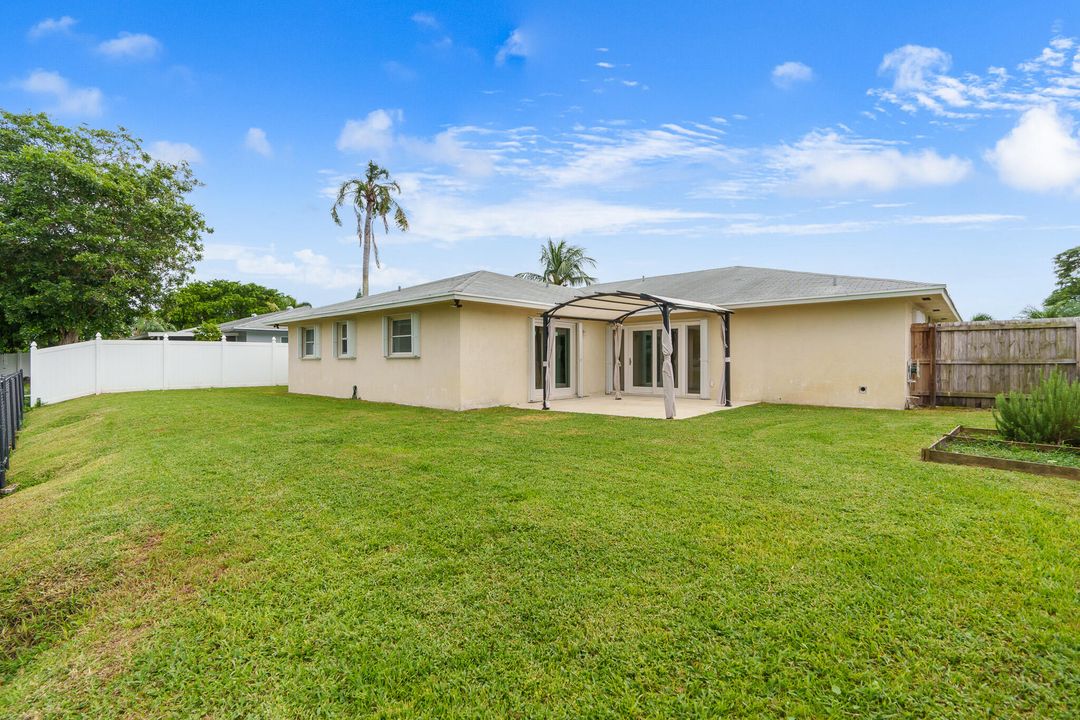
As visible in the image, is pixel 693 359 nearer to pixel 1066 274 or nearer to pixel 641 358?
pixel 641 358

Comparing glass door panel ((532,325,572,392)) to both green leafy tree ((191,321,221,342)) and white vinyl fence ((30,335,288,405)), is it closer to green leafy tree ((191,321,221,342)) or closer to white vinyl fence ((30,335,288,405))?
white vinyl fence ((30,335,288,405))

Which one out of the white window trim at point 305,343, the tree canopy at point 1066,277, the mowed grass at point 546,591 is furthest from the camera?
the tree canopy at point 1066,277

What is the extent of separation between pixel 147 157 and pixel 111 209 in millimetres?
3364

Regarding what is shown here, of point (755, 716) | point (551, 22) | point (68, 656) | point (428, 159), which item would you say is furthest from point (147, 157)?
point (755, 716)

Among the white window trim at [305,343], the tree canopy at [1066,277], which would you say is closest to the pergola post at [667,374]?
the white window trim at [305,343]

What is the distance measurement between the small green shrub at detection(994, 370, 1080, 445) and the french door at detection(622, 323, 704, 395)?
6508 millimetres

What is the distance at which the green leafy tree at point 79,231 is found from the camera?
1734 cm

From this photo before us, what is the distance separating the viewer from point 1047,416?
5562 millimetres

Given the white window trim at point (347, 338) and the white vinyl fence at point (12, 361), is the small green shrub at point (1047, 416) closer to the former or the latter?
the white window trim at point (347, 338)

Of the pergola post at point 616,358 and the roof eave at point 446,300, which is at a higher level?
the roof eave at point 446,300

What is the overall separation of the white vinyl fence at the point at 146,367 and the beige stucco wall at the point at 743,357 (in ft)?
26.6

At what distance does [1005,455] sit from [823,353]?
5883 millimetres

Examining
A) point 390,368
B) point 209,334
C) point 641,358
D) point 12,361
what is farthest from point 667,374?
point 12,361

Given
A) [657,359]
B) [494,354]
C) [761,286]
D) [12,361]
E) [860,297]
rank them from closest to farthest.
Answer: [860,297], [494,354], [761,286], [657,359], [12,361]
